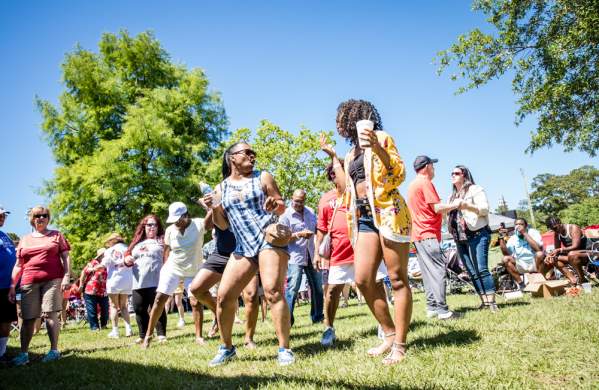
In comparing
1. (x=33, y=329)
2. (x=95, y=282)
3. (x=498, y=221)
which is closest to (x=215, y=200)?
(x=33, y=329)

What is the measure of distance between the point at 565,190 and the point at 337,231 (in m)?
84.9

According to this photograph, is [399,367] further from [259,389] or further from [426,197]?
[426,197]

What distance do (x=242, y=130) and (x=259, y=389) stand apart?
1098 inches

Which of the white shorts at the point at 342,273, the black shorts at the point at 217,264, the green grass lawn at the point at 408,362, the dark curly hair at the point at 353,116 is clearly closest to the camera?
the green grass lawn at the point at 408,362

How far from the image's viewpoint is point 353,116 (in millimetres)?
3926

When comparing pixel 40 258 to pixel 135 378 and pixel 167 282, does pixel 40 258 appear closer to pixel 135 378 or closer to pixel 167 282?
pixel 167 282

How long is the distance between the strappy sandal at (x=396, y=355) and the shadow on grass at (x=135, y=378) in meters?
0.52

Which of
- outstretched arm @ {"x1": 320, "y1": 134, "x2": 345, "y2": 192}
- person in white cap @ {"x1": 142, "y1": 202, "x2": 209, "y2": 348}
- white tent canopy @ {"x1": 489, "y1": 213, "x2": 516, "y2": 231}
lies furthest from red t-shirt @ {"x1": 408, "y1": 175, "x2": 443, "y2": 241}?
white tent canopy @ {"x1": 489, "y1": 213, "x2": 516, "y2": 231}

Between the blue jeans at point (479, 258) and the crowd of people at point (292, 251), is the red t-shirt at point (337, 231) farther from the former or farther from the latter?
the blue jeans at point (479, 258)

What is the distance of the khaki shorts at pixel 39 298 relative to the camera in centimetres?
563

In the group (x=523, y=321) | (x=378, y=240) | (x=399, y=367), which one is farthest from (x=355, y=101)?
(x=523, y=321)

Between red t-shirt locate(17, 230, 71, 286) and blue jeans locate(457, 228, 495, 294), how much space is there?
235 inches

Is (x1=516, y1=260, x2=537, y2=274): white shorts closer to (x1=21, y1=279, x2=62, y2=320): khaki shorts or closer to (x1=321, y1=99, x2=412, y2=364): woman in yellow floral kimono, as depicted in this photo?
(x1=321, y1=99, x2=412, y2=364): woman in yellow floral kimono

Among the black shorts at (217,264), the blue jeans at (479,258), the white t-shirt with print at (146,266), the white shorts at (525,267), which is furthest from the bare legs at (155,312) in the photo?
the white shorts at (525,267)
